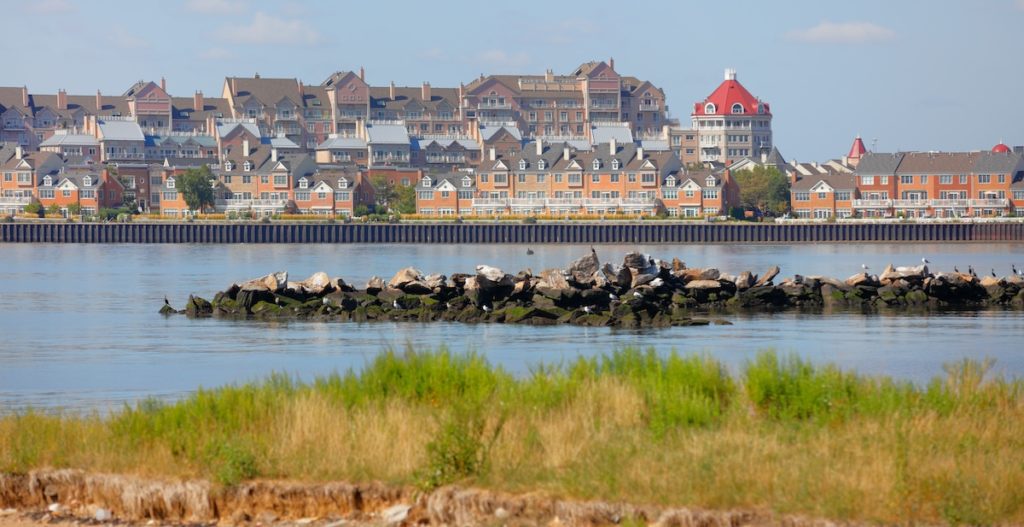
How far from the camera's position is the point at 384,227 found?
415ft

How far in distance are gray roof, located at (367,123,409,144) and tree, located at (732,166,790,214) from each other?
5286 cm

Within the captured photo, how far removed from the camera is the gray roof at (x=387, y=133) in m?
188

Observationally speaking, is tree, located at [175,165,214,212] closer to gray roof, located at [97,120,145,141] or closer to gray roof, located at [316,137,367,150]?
gray roof, located at [316,137,367,150]

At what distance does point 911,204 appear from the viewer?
139875 millimetres

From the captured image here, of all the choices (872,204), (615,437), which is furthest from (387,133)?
(615,437)

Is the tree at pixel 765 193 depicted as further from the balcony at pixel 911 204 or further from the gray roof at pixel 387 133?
the gray roof at pixel 387 133

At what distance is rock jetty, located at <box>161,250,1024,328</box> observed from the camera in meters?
40.2

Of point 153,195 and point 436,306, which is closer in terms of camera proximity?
point 436,306

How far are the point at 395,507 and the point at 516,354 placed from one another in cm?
1759

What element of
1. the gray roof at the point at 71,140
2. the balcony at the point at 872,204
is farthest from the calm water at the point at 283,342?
the gray roof at the point at 71,140

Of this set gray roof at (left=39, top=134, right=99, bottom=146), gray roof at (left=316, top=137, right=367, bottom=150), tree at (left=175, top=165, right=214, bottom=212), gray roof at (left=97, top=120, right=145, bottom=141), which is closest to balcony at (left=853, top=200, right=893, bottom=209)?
tree at (left=175, top=165, right=214, bottom=212)

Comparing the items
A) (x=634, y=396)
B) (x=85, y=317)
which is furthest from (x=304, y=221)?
(x=634, y=396)

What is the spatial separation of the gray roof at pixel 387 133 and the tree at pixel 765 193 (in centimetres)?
5286

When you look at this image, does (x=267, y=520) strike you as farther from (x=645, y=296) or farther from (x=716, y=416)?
(x=645, y=296)
